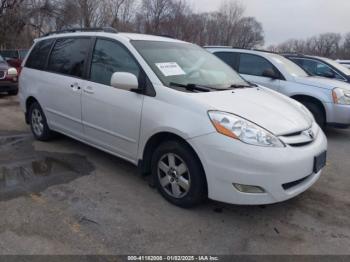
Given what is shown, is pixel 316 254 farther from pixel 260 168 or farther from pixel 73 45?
pixel 73 45

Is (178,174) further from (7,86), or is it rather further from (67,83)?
(7,86)

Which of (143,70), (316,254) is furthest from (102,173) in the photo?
(316,254)

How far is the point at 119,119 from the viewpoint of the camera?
3830 mm

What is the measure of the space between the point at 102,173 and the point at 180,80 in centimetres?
155

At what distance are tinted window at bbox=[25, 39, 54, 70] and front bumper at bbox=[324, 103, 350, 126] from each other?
4.93m

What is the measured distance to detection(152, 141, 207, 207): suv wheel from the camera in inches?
126

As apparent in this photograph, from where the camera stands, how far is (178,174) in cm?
337

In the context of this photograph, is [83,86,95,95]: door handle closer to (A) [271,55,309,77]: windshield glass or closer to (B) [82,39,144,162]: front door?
(B) [82,39,144,162]: front door

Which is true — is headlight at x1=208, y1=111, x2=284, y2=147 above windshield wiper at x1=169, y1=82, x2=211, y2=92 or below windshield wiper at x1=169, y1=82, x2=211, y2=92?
below

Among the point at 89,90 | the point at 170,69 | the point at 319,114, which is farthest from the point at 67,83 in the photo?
the point at 319,114

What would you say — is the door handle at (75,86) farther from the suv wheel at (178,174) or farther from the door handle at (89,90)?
the suv wheel at (178,174)

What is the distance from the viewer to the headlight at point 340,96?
20.5 ft

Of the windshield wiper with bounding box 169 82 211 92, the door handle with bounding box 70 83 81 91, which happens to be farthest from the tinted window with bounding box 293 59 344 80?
the door handle with bounding box 70 83 81 91

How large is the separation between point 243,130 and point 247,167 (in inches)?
13.1
